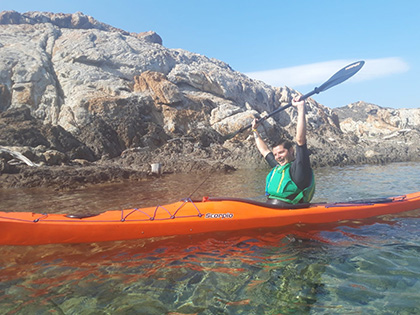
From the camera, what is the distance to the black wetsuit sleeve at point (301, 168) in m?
3.76

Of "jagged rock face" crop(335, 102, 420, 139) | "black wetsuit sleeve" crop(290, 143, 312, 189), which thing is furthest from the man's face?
"jagged rock face" crop(335, 102, 420, 139)

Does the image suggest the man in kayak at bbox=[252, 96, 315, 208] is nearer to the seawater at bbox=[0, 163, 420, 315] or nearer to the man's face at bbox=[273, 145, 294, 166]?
the man's face at bbox=[273, 145, 294, 166]

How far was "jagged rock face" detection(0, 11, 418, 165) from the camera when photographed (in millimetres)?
15328

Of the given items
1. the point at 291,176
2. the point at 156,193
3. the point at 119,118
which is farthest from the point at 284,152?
the point at 119,118

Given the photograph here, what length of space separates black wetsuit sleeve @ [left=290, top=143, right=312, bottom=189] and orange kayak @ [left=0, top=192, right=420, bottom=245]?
0.46 metres

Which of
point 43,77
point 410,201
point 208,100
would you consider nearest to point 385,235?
point 410,201

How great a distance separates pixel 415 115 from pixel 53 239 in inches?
1335

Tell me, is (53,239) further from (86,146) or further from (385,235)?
(86,146)

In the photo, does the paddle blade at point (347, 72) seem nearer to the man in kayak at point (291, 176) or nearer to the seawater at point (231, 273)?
the man in kayak at point (291, 176)

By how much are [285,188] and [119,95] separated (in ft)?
51.4

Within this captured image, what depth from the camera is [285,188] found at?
4227 mm

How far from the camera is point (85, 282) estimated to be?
2.69 meters

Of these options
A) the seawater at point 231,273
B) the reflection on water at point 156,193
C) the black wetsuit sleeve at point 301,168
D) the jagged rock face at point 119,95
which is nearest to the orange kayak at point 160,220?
the seawater at point 231,273

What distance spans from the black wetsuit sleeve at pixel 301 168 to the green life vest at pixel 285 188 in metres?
0.08
